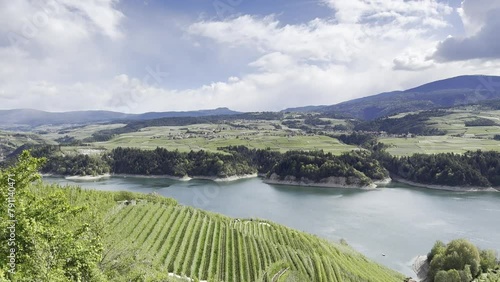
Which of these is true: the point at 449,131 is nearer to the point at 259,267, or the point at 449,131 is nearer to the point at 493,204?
the point at 493,204

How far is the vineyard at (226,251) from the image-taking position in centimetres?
3084

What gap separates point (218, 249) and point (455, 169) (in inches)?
3372

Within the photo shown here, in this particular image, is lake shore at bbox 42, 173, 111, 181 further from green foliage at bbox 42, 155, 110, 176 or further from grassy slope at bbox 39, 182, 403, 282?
grassy slope at bbox 39, 182, 403, 282

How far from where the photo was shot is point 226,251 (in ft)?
117

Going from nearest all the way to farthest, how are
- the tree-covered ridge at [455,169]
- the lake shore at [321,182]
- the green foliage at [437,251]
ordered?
the green foliage at [437,251], the tree-covered ridge at [455,169], the lake shore at [321,182]

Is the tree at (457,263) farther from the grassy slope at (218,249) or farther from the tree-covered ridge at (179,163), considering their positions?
the tree-covered ridge at (179,163)

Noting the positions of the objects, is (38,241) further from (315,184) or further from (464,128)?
(464,128)

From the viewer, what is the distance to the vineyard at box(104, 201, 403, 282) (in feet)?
101

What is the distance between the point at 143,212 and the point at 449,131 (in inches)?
6515

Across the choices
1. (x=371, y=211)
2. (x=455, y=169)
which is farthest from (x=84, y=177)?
(x=455, y=169)

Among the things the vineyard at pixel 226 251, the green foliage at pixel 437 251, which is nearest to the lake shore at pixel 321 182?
the green foliage at pixel 437 251

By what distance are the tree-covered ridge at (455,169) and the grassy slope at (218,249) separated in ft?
220

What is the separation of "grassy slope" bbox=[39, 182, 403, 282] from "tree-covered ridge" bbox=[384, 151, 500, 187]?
67.2 m

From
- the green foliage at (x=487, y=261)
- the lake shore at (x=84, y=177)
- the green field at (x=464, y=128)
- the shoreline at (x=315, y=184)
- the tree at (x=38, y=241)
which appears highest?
the tree at (x=38, y=241)
